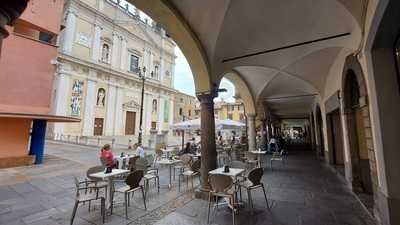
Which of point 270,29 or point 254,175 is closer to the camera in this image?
point 254,175

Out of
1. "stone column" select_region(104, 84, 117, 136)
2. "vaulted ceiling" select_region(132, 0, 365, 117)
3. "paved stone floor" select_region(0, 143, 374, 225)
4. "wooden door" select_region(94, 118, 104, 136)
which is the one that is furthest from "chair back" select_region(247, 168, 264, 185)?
"stone column" select_region(104, 84, 117, 136)

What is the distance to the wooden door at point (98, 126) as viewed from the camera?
20.5m

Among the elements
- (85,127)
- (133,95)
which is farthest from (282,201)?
(133,95)

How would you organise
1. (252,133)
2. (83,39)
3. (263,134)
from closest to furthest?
1. (252,133)
2. (263,134)
3. (83,39)

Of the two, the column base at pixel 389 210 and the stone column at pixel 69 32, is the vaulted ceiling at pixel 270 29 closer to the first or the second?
the column base at pixel 389 210

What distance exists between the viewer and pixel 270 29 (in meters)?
4.52

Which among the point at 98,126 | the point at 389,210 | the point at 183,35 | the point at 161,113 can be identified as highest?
the point at 161,113

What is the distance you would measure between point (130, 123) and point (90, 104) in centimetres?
591

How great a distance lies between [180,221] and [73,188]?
3.62 meters

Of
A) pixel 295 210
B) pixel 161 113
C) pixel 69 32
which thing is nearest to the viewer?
pixel 295 210

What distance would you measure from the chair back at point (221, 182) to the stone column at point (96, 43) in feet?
70.8

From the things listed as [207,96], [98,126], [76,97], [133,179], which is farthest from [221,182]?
[98,126]

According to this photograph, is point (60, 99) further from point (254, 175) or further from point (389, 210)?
point (389, 210)

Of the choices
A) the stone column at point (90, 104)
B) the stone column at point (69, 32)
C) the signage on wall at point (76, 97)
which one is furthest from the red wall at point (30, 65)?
the stone column at point (90, 104)
